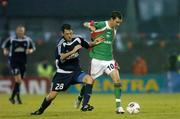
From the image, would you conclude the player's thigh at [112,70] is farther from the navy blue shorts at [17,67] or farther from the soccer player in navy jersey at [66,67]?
the navy blue shorts at [17,67]

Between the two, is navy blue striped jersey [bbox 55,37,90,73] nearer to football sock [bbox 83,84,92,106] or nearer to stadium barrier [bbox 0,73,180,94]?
football sock [bbox 83,84,92,106]

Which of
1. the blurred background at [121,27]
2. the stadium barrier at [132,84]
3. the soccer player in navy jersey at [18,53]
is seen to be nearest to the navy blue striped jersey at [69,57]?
the soccer player in navy jersey at [18,53]

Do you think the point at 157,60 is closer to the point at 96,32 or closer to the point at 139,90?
the point at 139,90

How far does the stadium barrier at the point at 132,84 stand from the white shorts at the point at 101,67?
14.3m

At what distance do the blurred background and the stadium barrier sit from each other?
91 cm

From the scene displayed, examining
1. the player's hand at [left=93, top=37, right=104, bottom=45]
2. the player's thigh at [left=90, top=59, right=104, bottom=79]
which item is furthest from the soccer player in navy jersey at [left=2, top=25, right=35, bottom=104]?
the player's hand at [left=93, top=37, right=104, bottom=45]

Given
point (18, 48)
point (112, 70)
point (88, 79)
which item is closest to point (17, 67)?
point (18, 48)

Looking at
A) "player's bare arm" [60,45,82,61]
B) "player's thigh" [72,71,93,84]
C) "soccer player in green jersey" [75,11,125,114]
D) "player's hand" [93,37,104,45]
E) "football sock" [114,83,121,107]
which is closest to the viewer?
"player's bare arm" [60,45,82,61]

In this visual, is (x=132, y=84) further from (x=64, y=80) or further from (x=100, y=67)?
(x=64, y=80)

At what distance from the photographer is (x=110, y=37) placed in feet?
55.1

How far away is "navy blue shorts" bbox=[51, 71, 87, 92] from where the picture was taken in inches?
615

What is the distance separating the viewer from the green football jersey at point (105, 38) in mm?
16734

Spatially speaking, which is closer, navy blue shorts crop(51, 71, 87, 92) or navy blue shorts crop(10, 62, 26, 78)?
navy blue shorts crop(51, 71, 87, 92)

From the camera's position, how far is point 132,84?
103ft
